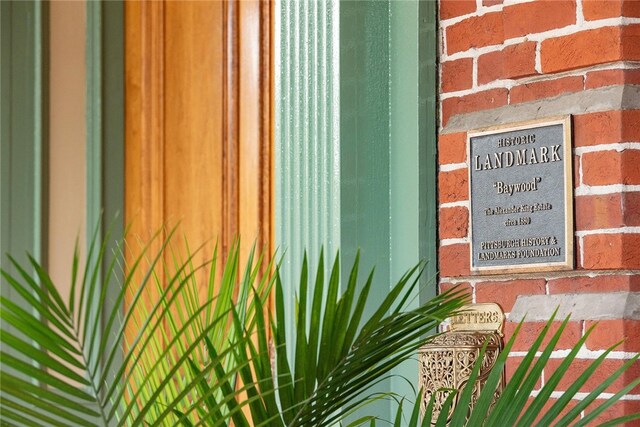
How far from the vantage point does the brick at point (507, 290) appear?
253 cm

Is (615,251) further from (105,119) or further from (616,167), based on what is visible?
(105,119)

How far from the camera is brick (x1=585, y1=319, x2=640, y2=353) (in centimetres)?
231

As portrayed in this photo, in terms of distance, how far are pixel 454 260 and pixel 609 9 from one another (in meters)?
0.73

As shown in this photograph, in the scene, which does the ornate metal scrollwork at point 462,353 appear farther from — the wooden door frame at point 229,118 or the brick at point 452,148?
the wooden door frame at point 229,118

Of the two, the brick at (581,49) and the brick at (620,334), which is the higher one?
the brick at (581,49)

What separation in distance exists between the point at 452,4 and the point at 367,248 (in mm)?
661

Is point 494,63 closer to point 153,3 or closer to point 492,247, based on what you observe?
point 492,247

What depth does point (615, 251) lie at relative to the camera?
2.36 meters

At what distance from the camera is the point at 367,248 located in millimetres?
2883

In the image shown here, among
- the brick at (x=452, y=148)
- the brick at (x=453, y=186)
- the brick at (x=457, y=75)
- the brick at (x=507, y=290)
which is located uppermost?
the brick at (x=457, y=75)

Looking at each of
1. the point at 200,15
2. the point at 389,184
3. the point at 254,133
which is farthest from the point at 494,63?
the point at 200,15

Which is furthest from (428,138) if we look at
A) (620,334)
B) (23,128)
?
(23,128)

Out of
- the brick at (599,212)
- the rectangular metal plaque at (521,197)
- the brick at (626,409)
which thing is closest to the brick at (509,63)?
the rectangular metal plaque at (521,197)

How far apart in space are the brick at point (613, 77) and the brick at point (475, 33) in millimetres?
324
